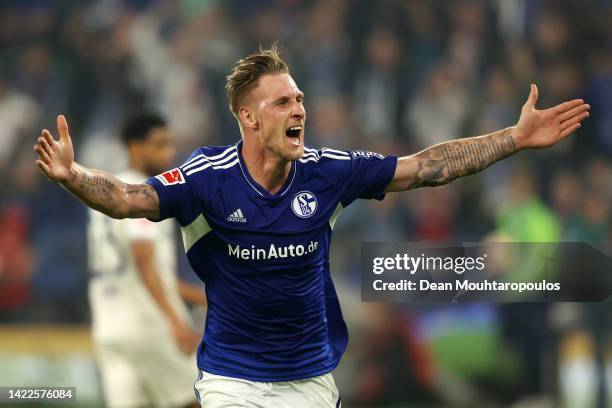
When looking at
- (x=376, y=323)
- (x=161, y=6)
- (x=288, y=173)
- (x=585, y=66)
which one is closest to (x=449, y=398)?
(x=376, y=323)

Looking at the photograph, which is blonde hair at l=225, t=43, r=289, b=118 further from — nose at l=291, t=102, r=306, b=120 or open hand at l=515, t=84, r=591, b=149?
open hand at l=515, t=84, r=591, b=149

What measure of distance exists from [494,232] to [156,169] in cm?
337

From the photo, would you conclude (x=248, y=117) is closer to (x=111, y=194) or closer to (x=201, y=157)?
(x=201, y=157)

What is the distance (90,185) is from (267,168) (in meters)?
0.77

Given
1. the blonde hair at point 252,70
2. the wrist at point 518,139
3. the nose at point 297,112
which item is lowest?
the wrist at point 518,139

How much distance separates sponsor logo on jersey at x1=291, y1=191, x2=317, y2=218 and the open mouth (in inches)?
9.8

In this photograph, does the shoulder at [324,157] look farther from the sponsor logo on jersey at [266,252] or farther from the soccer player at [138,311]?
the soccer player at [138,311]

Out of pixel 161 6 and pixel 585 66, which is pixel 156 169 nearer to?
pixel 161 6

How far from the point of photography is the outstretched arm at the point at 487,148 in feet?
15.5

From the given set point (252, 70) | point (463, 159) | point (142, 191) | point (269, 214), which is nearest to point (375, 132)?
point (463, 159)

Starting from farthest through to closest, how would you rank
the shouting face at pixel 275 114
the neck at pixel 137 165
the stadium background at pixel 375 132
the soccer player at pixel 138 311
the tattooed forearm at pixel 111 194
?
the stadium background at pixel 375 132
the neck at pixel 137 165
the soccer player at pixel 138 311
the shouting face at pixel 275 114
the tattooed forearm at pixel 111 194

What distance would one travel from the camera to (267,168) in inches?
182

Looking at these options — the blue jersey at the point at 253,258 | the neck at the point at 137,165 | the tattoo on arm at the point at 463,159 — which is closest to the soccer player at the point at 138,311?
the neck at the point at 137,165

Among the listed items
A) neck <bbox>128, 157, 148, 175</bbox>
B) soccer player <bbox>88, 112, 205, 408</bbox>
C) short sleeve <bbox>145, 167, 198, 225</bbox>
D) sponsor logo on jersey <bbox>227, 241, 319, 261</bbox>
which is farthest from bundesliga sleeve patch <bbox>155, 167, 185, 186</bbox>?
neck <bbox>128, 157, 148, 175</bbox>
